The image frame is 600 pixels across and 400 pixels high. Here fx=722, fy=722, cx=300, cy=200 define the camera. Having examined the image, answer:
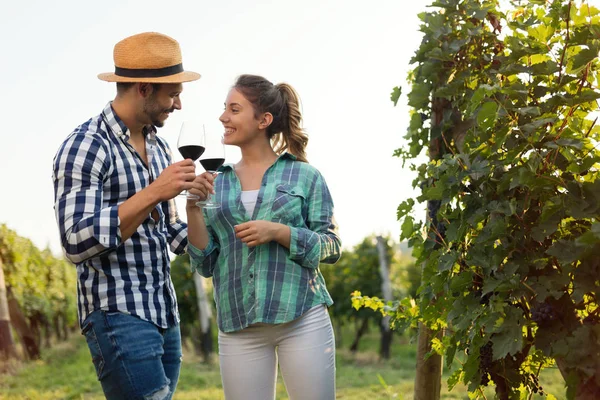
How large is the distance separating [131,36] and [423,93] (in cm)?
134

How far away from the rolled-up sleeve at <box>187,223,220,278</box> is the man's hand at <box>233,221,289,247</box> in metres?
0.24

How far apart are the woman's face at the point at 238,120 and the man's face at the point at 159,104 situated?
1.19 ft

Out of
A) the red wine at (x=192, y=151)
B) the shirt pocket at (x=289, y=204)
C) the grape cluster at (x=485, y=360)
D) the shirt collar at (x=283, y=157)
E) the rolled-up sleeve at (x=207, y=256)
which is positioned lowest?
the grape cluster at (x=485, y=360)

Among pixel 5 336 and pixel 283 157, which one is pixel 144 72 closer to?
pixel 283 157

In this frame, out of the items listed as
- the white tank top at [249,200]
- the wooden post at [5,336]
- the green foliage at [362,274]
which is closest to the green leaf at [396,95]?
the white tank top at [249,200]

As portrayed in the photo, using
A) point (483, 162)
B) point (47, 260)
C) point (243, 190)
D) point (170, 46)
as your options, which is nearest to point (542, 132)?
point (483, 162)

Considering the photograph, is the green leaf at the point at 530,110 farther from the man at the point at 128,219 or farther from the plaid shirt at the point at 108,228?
the plaid shirt at the point at 108,228

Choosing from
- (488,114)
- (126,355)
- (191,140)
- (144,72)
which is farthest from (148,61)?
(488,114)

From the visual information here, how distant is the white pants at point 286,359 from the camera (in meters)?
2.79

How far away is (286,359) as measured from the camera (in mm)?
2811

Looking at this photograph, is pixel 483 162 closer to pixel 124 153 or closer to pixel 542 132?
pixel 542 132

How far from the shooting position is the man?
2385 millimetres

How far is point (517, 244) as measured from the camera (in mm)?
2514

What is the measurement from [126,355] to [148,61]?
106 cm
